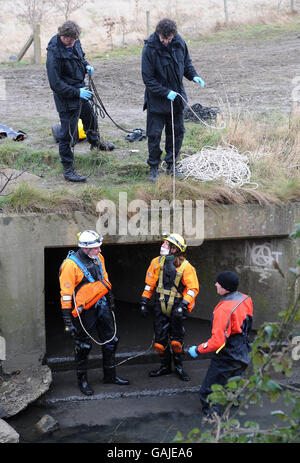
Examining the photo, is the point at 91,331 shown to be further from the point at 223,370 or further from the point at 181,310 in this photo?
the point at 223,370

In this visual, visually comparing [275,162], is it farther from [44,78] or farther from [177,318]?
[44,78]

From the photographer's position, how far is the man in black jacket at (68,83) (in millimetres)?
7430

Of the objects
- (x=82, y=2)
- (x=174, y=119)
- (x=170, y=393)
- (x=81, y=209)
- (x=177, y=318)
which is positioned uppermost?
(x=82, y=2)

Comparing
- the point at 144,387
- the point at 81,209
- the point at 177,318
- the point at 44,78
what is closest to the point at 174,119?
the point at 81,209

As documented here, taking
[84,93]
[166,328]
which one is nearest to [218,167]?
[84,93]

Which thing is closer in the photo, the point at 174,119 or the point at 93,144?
the point at 174,119

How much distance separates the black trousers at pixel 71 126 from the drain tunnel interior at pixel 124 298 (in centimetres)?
228

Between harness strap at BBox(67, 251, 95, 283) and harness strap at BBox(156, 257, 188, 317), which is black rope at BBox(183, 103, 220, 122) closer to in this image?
harness strap at BBox(156, 257, 188, 317)

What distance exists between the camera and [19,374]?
7410mm

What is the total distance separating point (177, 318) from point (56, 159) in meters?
3.53

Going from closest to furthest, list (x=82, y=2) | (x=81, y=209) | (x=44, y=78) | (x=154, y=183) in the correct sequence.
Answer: (x=81, y=209) → (x=154, y=183) → (x=44, y=78) → (x=82, y=2)

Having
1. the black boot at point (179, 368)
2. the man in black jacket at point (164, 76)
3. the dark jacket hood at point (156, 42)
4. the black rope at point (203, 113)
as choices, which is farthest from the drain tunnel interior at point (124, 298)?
the dark jacket hood at point (156, 42)
